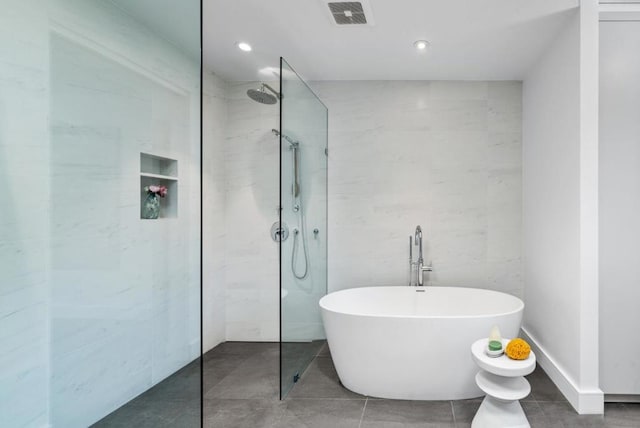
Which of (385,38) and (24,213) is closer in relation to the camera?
(24,213)

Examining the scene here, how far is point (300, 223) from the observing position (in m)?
2.88

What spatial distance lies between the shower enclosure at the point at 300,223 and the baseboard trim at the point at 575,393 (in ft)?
6.09

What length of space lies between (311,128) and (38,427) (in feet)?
8.23

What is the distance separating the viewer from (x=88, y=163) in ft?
3.96

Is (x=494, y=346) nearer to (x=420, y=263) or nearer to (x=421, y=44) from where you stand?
(x=420, y=263)

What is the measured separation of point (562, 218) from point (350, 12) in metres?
2.04

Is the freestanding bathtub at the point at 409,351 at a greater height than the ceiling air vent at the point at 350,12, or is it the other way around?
the ceiling air vent at the point at 350,12

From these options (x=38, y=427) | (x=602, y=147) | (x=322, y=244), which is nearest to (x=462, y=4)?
(x=602, y=147)

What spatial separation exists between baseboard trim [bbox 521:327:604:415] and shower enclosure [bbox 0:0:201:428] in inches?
91.0

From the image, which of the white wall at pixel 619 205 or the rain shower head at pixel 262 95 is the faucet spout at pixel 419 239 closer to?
the white wall at pixel 619 205

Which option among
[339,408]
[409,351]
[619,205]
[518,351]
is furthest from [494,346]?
[619,205]

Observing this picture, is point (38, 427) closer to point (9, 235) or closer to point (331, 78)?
point (9, 235)

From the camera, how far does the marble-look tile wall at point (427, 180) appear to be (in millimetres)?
3561

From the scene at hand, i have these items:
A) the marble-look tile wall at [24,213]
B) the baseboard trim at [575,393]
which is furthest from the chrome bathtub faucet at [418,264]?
the marble-look tile wall at [24,213]
